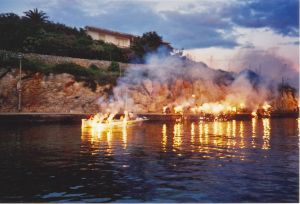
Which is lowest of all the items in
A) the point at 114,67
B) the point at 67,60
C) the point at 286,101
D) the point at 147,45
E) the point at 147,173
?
the point at 147,173

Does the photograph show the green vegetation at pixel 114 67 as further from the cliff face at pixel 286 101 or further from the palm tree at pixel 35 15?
the cliff face at pixel 286 101

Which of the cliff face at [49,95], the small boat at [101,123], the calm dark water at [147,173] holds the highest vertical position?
the cliff face at [49,95]

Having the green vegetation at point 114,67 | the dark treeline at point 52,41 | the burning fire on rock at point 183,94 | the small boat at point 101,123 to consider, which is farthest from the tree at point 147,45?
the small boat at point 101,123

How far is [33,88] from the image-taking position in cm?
6250

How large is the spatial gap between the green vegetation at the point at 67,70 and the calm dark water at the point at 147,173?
115 feet

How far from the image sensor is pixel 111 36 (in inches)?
3910

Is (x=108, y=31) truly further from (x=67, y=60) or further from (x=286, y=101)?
(x=286, y=101)

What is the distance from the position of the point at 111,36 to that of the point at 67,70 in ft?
112

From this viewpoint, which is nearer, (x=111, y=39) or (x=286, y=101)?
(x=111, y=39)

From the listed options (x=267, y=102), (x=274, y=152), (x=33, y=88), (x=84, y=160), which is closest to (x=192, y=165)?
(x=84, y=160)

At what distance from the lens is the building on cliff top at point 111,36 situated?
95812mm

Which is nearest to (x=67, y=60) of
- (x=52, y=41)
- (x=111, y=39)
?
(x=52, y=41)

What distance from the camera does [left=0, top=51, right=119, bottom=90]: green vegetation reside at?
63.1 metres

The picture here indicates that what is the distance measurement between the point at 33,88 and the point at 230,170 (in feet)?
158
